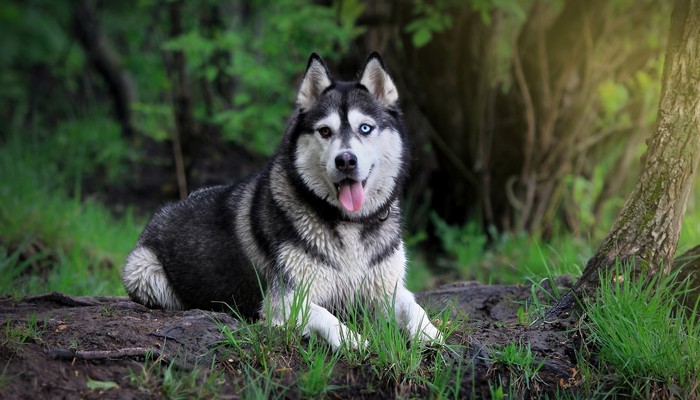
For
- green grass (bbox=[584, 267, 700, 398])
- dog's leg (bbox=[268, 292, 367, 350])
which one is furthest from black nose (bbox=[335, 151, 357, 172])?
green grass (bbox=[584, 267, 700, 398])

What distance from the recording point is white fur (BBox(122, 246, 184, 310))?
4828 millimetres

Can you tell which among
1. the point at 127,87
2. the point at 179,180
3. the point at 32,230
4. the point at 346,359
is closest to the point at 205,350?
the point at 346,359

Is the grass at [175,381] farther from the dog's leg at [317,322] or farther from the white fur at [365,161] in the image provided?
the white fur at [365,161]

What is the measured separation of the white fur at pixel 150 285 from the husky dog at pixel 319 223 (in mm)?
78

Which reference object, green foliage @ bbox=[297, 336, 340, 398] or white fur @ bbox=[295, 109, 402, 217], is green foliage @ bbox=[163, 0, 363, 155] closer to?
white fur @ bbox=[295, 109, 402, 217]

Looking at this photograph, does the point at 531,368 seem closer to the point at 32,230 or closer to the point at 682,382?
the point at 682,382

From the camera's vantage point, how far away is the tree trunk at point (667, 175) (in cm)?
396

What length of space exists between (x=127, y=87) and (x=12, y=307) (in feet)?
23.3

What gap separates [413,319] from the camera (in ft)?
13.1

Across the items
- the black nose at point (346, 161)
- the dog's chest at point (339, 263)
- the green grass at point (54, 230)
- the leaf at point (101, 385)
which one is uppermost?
the black nose at point (346, 161)

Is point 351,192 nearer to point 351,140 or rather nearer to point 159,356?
point 351,140

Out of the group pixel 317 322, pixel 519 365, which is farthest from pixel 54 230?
pixel 519 365

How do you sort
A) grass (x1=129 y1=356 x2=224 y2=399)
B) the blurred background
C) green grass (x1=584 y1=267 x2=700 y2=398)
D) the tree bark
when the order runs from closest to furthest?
1. grass (x1=129 y1=356 x2=224 y2=399)
2. green grass (x1=584 y1=267 x2=700 y2=398)
3. the blurred background
4. the tree bark

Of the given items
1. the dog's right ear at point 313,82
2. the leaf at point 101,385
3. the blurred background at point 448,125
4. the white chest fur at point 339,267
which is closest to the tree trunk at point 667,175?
the white chest fur at point 339,267
